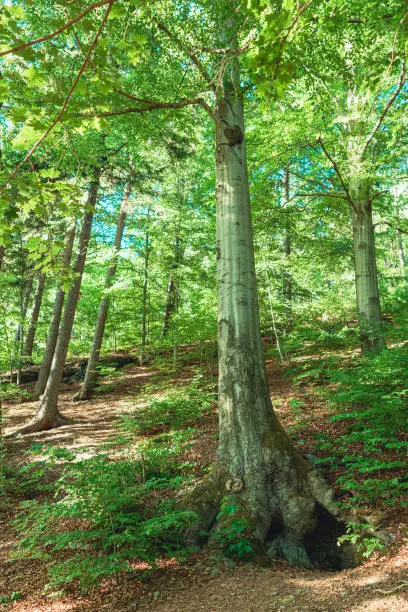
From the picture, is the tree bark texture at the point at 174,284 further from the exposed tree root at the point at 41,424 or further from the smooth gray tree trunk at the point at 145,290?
the exposed tree root at the point at 41,424

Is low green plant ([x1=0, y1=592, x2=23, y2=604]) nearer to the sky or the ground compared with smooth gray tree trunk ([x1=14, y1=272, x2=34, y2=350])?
nearer to the ground

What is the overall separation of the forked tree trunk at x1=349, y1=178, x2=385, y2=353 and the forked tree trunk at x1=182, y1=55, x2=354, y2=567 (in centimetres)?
377

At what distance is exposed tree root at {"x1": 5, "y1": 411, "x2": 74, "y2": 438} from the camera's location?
8953 millimetres

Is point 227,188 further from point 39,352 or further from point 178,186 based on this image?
point 39,352

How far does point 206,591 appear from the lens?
3041mm

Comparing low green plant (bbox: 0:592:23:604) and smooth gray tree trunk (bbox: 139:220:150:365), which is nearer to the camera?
low green plant (bbox: 0:592:23:604)

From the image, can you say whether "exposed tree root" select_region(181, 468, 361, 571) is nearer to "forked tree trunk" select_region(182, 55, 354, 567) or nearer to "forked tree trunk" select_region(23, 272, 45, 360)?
"forked tree trunk" select_region(182, 55, 354, 567)

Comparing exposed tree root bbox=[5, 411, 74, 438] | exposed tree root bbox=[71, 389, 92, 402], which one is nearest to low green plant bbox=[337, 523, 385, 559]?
exposed tree root bbox=[5, 411, 74, 438]

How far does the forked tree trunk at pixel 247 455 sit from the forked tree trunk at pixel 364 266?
12.4ft

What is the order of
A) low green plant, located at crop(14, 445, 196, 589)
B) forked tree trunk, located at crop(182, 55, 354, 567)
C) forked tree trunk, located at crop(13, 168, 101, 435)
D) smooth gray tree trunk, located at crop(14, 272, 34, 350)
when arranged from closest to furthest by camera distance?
low green plant, located at crop(14, 445, 196, 589), forked tree trunk, located at crop(182, 55, 354, 567), forked tree trunk, located at crop(13, 168, 101, 435), smooth gray tree trunk, located at crop(14, 272, 34, 350)

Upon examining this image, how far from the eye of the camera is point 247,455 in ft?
13.1

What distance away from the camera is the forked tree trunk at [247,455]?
3773mm

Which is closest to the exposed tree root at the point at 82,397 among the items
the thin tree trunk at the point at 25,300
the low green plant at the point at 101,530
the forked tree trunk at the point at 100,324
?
the forked tree trunk at the point at 100,324

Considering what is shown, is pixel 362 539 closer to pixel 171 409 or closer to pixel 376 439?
pixel 376 439
